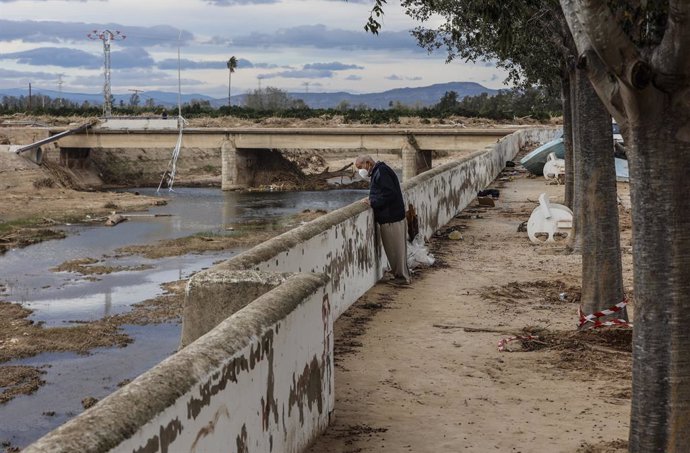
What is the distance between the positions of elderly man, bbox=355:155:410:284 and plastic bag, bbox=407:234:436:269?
89cm

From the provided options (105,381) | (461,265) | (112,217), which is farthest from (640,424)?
(112,217)

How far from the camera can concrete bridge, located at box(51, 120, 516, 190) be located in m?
64.9

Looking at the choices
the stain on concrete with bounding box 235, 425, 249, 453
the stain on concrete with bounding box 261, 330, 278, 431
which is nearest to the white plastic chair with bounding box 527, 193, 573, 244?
the stain on concrete with bounding box 261, 330, 278, 431

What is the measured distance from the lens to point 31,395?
1627 centimetres

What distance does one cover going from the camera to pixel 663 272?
6.89 metres

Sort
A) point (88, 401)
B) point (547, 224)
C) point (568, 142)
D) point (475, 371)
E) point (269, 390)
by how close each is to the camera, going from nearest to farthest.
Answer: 1. point (269, 390)
2. point (475, 371)
3. point (88, 401)
4. point (547, 224)
5. point (568, 142)

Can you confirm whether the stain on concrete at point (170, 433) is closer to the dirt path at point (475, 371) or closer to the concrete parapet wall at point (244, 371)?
the concrete parapet wall at point (244, 371)

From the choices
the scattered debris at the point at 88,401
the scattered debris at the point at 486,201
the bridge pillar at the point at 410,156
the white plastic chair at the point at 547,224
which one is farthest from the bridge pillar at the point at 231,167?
the scattered debris at the point at 88,401

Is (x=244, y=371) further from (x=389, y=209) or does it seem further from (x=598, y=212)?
(x=389, y=209)

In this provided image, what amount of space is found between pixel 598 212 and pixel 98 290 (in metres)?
16.7

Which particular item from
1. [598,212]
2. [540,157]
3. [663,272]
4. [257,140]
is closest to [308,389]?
[663,272]

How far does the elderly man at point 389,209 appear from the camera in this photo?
1395 cm

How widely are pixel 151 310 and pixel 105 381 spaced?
20.1ft

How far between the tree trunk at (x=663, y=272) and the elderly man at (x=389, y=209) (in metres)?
6.82
